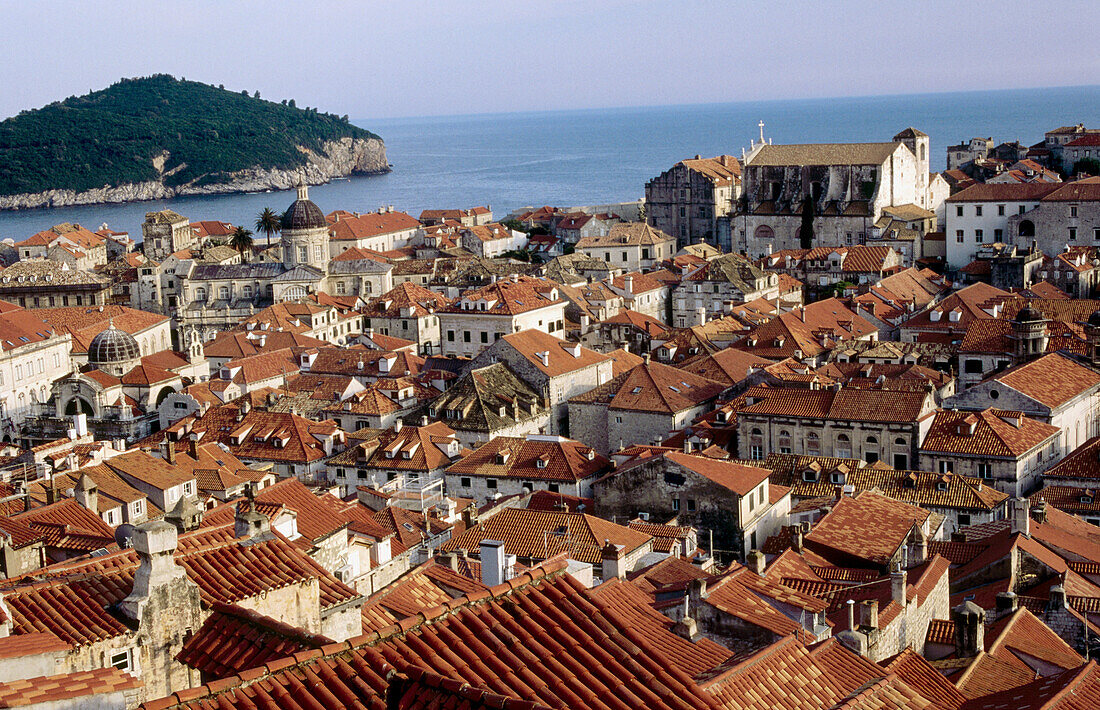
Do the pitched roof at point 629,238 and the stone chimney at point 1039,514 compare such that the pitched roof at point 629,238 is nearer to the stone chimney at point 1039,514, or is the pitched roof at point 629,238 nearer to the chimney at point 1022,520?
the stone chimney at point 1039,514

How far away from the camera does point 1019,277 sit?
66188 mm

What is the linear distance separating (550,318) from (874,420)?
91.0 feet

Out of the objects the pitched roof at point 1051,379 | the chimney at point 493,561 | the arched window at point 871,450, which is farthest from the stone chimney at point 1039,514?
the chimney at point 493,561

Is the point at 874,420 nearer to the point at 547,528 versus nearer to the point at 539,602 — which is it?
the point at 547,528

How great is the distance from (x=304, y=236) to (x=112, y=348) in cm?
2629

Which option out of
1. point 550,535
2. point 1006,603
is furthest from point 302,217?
point 1006,603

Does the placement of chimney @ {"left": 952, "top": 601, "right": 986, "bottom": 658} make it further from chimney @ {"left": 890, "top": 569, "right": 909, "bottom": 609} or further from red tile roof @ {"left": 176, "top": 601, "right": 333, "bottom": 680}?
red tile roof @ {"left": 176, "top": 601, "right": 333, "bottom": 680}

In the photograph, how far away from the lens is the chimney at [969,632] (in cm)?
1970

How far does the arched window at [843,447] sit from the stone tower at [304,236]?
165 feet

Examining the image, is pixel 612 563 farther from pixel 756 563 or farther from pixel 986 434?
pixel 986 434

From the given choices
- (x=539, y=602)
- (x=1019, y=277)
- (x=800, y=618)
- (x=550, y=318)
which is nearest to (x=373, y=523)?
(x=800, y=618)

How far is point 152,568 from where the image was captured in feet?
34.5

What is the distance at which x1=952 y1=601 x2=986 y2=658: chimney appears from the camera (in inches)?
776

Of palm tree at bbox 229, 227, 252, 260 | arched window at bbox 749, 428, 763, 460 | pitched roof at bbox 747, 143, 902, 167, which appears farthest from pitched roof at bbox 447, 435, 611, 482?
palm tree at bbox 229, 227, 252, 260
